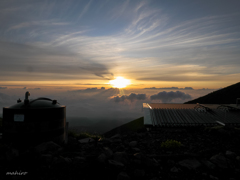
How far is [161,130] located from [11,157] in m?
10.1

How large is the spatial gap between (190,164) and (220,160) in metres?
1.30

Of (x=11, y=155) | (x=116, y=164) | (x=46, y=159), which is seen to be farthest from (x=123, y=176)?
(x=11, y=155)

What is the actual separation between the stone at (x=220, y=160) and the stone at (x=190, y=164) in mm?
717

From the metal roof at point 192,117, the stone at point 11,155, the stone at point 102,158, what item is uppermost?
the metal roof at point 192,117

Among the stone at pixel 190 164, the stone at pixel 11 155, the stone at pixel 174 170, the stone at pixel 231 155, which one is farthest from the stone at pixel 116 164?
the stone at pixel 231 155

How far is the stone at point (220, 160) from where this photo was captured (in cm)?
642

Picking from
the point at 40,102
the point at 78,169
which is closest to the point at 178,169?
the point at 78,169

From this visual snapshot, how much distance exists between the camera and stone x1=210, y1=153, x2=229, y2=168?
6.42 metres

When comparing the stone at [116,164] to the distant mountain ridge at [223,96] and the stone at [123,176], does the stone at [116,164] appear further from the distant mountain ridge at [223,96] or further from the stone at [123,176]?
the distant mountain ridge at [223,96]

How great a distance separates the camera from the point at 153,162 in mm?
6453

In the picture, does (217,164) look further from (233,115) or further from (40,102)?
(233,115)

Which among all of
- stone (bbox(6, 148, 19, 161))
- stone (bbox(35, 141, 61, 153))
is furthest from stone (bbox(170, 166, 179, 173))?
stone (bbox(6, 148, 19, 161))

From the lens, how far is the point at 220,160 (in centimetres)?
662

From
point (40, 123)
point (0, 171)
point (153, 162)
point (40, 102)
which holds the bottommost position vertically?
point (0, 171)
